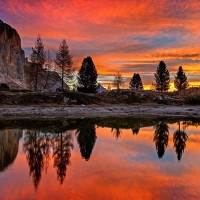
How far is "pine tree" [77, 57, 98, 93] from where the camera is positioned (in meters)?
62.3

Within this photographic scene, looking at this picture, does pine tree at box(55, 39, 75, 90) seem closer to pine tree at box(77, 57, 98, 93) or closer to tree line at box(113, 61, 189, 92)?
pine tree at box(77, 57, 98, 93)

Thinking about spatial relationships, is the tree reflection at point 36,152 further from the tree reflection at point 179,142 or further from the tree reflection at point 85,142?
the tree reflection at point 179,142

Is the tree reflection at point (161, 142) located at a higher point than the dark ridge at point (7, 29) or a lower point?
lower

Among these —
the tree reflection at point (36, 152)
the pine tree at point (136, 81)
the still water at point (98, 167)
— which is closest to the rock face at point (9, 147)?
the still water at point (98, 167)

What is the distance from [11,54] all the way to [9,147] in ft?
457

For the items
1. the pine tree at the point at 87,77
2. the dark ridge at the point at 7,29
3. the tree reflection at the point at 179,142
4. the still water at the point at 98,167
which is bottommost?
the still water at the point at 98,167

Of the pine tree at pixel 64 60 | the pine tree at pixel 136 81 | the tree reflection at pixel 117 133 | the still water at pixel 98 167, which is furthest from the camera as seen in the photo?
the pine tree at pixel 136 81

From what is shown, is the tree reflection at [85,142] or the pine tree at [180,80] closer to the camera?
the tree reflection at [85,142]

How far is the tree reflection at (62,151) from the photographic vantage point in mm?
9579

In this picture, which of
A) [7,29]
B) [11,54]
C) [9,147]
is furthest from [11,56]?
[9,147]

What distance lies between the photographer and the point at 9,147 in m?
14.0

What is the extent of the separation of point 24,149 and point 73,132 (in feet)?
20.3

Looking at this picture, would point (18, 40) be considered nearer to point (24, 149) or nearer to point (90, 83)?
point (90, 83)

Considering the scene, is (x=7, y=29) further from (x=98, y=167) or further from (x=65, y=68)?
(x=98, y=167)
